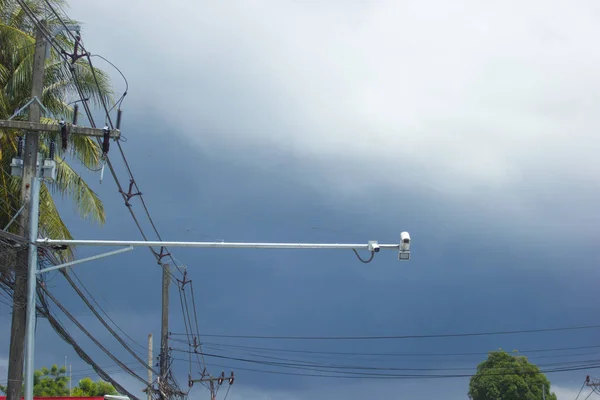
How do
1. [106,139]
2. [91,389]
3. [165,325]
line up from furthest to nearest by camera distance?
[91,389] < [165,325] < [106,139]

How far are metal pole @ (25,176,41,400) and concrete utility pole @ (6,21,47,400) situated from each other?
57 centimetres

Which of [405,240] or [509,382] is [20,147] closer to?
[405,240]

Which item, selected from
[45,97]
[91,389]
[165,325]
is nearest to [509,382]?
[91,389]

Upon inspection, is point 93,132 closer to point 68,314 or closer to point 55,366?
point 68,314

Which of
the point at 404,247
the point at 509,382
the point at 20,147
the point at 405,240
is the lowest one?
the point at 404,247

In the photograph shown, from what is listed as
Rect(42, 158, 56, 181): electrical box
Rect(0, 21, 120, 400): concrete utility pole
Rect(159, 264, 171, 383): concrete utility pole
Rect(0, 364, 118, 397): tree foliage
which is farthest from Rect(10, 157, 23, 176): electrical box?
Rect(0, 364, 118, 397): tree foliage

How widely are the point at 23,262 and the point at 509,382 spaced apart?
62.4m

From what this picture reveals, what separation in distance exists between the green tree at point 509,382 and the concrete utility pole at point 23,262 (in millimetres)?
60994

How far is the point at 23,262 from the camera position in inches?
659

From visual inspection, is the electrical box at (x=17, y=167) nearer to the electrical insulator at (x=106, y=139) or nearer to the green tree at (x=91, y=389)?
the electrical insulator at (x=106, y=139)

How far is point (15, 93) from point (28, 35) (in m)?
1.69

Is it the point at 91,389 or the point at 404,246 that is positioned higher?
the point at 91,389

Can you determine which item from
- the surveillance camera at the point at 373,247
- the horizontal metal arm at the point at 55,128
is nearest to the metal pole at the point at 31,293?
the horizontal metal arm at the point at 55,128

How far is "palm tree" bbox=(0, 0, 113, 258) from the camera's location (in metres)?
20.7
